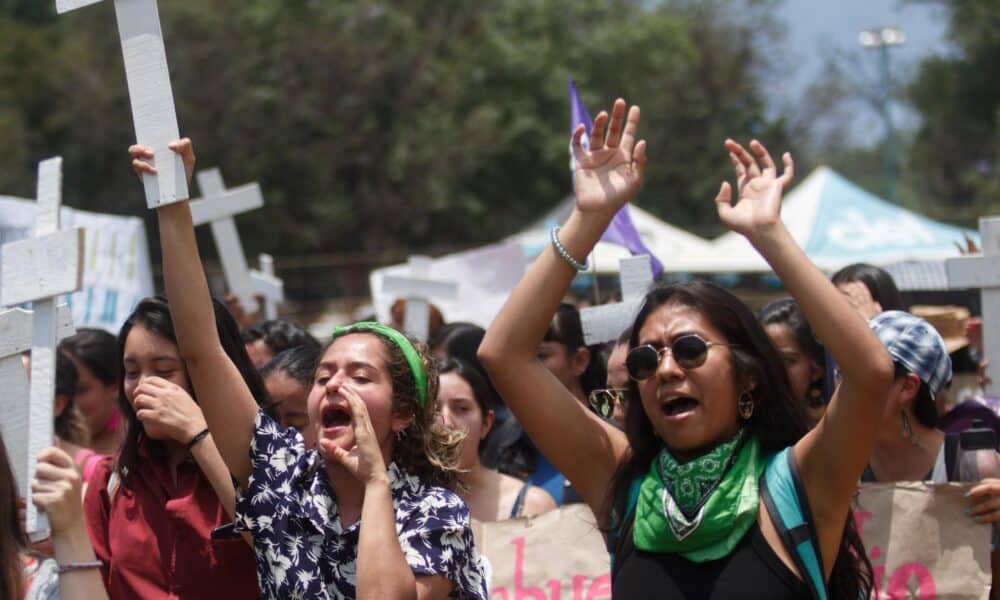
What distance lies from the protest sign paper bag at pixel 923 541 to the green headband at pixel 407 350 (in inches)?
50.8

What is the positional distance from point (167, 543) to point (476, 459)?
4.69ft

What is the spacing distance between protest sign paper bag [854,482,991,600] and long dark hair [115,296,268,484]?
5.41 ft

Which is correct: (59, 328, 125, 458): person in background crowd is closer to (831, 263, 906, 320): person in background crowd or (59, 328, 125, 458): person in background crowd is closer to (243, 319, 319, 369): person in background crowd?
(243, 319, 319, 369): person in background crowd

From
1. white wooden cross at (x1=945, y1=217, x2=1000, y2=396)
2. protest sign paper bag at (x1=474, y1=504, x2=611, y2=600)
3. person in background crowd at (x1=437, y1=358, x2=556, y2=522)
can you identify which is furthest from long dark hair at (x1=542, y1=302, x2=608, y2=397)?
white wooden cross at (x1=945, y1=217, x2=1000, y2=396)

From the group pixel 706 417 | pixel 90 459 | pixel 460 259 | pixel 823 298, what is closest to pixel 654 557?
pixel 706 417

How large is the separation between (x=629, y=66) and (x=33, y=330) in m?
36.0

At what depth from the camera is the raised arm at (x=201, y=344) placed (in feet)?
8.87

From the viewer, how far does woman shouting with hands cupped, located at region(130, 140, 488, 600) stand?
257cm

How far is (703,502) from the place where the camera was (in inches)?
99.5

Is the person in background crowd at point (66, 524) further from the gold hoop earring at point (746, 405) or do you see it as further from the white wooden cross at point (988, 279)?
the white wooden cross at point (988, 279)

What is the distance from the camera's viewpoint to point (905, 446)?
140 inches

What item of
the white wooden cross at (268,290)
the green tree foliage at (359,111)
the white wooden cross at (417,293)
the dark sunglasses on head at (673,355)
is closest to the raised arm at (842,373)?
the dark sunglasses on head at (673,355)

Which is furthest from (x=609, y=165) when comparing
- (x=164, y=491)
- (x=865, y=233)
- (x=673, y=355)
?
(x=865, y=233)

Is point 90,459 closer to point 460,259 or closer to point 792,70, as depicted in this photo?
point 460,259
